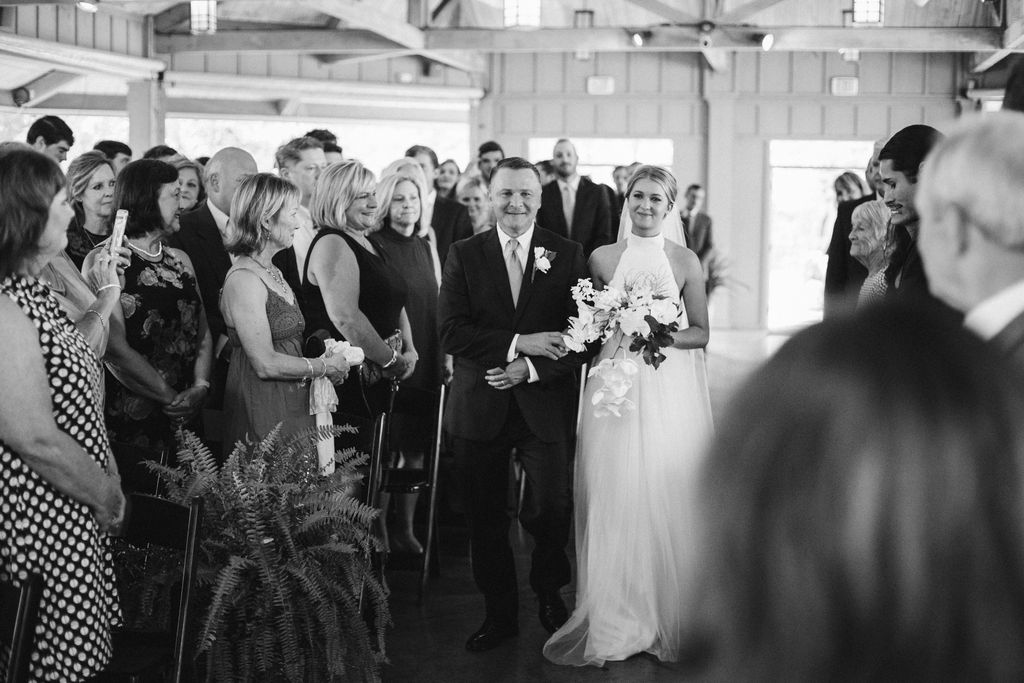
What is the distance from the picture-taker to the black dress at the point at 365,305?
15.1 feet

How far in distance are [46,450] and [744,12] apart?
447 inches

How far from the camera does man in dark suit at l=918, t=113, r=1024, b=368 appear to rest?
114 cm

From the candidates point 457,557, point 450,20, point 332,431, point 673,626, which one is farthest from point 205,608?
point 450,20

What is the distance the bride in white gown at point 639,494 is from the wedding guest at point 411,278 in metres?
1.14

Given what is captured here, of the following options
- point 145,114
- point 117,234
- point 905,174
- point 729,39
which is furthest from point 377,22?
point 905,174

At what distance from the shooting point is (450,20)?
51.7 feet

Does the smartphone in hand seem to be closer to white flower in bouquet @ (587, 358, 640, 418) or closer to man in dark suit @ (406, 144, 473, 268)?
white flower in bouquet @ (587, 358, 640, 418)

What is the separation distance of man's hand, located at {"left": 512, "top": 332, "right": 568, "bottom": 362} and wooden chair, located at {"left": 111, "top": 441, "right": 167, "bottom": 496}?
143 centimetres

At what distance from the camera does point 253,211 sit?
3914 millimetres

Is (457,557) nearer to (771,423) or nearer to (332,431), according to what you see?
(332,431)

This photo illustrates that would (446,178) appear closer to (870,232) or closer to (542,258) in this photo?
(870,232)

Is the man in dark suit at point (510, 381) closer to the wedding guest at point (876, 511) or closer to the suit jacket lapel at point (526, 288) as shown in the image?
the suit jacket lapel at point (526, 288)

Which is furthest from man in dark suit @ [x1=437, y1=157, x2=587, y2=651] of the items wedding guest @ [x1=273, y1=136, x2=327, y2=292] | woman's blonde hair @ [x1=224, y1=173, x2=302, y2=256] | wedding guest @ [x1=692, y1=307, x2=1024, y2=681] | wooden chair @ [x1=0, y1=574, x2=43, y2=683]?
wedding guest @ [x1=692, y1=307, x2=1024, y2=681]

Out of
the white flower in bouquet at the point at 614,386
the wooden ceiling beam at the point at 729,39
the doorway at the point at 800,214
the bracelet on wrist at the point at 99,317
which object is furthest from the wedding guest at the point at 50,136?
the doorway at the point at 800,214
